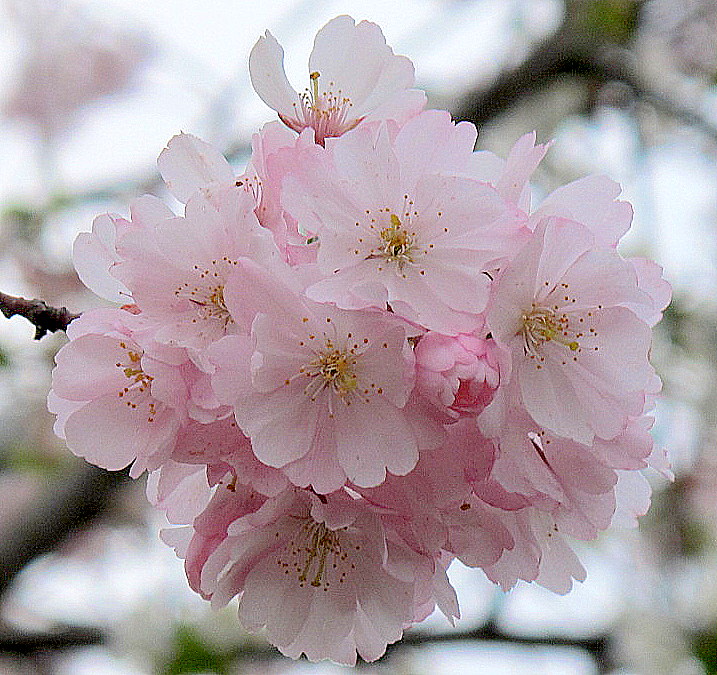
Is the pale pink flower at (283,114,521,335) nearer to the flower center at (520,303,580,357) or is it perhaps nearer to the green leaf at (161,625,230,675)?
the flower center at (520,303,580,357)

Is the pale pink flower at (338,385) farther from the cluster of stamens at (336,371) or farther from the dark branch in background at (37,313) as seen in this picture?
the dark branch in background at (37,313)

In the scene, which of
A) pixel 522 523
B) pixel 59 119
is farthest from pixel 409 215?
pixel 59 119

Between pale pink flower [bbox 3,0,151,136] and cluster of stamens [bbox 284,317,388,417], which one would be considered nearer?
cluster of stamens [bbox 284,317,388,417]

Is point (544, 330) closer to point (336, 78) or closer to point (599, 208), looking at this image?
point (599, 208)

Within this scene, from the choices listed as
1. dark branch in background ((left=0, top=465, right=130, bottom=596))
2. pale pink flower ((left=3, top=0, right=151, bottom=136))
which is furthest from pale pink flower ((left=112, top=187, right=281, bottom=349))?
pale pink flower ((left=3, top=0, right=151, bottom=136))

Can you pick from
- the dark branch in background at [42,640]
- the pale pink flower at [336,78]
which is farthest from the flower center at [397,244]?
the dark branch in background at [42,640]

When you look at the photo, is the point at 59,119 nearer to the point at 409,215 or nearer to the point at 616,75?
the point at 616,75

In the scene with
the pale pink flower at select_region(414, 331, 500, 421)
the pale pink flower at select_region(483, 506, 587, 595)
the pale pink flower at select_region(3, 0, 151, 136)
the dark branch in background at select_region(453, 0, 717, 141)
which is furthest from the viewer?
the pale pink flower at select_region(3, 0, 151, 136)
